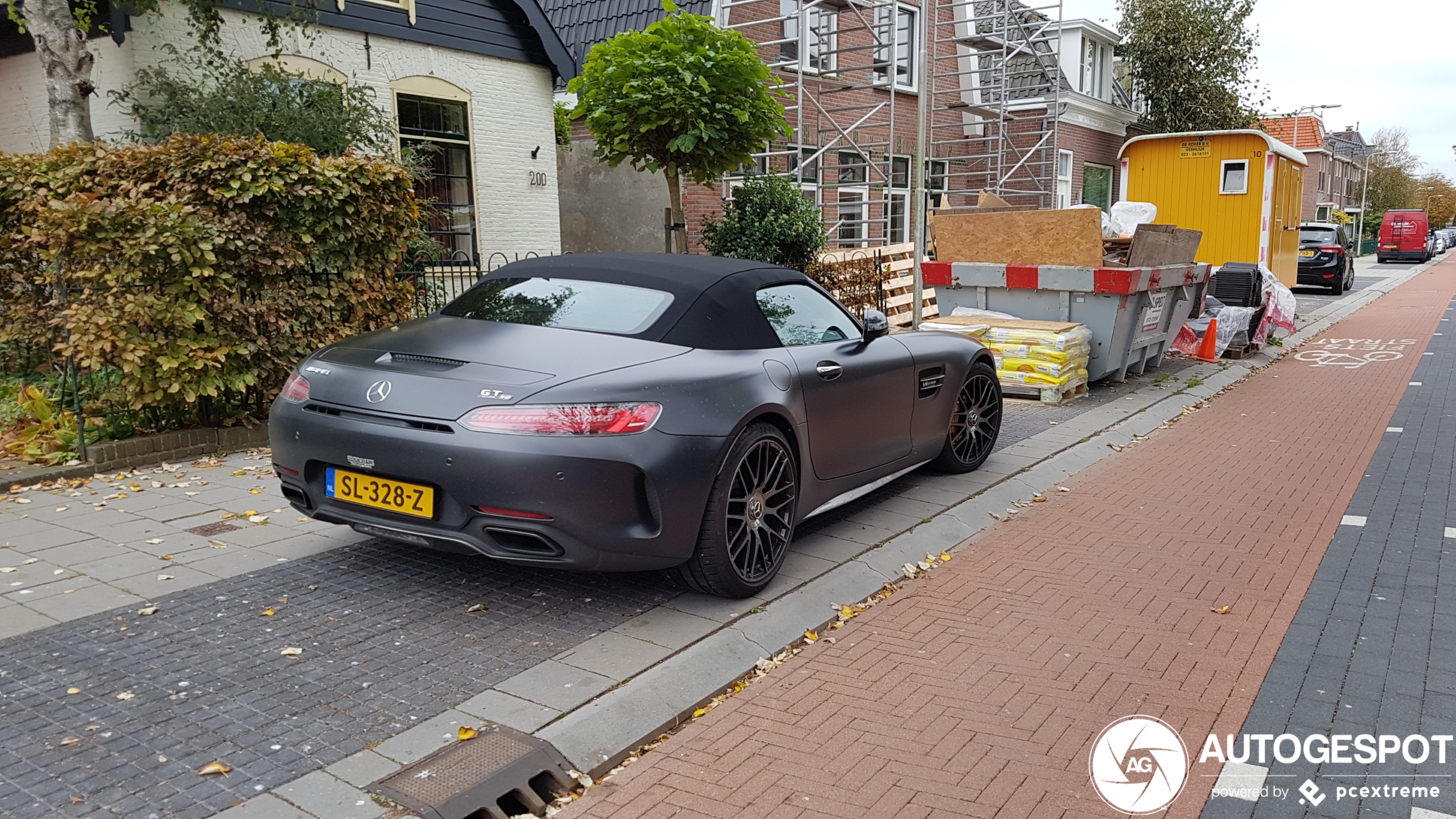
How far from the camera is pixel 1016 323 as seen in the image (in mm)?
9555

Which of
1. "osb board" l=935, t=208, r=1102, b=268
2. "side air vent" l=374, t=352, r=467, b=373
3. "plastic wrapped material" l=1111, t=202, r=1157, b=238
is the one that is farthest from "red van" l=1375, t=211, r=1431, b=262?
"side air vent" l=374, t=352, r=467, b=373

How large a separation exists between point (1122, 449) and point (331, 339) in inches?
239

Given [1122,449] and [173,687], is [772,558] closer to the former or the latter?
[173,687]

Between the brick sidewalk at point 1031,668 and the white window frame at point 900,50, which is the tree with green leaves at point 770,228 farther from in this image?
the white window frame at point 900,50

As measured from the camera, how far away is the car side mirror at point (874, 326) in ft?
17.6

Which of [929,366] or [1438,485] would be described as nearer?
[929,366]

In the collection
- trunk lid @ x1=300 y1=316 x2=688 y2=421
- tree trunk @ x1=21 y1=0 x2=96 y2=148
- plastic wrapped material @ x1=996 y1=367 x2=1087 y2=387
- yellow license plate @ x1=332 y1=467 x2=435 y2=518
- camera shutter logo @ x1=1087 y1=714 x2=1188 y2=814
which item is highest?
tree trunk @ x1=21 y1=0 x2=96 y2=148

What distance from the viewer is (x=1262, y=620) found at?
14.2 ft

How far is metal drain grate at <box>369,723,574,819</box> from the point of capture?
9.29 feet

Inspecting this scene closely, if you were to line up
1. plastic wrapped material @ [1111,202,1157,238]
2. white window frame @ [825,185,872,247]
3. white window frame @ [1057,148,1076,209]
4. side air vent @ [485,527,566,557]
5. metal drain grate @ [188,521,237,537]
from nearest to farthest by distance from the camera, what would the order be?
side air vent @ [485,527,566,557]
metal drain grate @ [188,521,237,537]
plastic wrapped material @ [1111,202,1157,238]
white window frame @ [825,185,872,247]
white window frame @ [1057,148,1076,209]

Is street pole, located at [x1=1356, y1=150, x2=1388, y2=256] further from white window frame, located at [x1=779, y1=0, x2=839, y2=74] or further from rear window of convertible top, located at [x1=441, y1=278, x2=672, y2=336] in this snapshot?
rear window of convertible top, located at [x1=441, y1=278, x2=672, y2=336]

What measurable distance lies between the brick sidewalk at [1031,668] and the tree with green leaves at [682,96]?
222 inches

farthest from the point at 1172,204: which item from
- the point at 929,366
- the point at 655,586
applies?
the point at 655,586

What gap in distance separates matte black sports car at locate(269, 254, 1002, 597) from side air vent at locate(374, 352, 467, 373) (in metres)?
0.01
